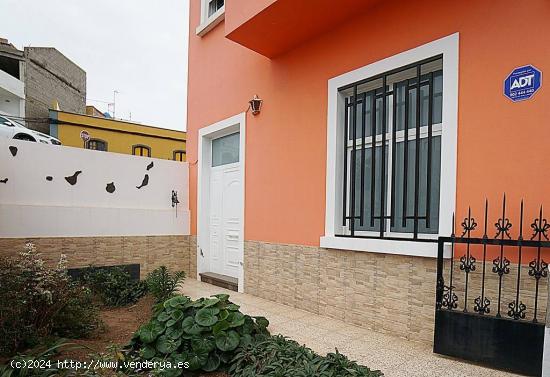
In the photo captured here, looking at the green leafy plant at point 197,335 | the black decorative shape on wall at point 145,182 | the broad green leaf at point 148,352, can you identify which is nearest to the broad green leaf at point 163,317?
the green leafy plant at point 197,335

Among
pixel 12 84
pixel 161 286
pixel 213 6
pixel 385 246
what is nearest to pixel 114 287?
pixel 161 286

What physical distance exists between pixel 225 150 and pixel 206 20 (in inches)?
102

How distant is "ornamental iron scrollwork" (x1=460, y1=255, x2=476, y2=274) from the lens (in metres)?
2.71

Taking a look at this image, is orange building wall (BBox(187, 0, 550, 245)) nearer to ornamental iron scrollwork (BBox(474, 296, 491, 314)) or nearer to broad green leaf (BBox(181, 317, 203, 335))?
ornamental iron scrollwork (BBox(474, 296, 491, 314))

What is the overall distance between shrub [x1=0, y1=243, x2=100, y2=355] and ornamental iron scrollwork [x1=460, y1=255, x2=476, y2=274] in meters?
3.60

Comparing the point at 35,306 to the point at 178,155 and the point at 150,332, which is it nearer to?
the point at 150,332

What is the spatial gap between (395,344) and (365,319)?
0.48 m

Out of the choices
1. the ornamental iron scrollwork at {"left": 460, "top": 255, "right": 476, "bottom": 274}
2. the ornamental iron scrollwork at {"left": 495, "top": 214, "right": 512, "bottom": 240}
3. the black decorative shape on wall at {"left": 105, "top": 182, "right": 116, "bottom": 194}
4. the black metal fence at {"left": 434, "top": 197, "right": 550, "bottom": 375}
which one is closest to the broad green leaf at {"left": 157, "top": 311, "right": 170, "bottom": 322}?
the black metal fence at {"left": 434, "top": 197, "right": 550, "bottom": 375}

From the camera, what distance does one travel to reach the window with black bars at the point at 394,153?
320cm

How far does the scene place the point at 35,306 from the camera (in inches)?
120

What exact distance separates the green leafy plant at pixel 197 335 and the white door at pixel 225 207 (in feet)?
7.84

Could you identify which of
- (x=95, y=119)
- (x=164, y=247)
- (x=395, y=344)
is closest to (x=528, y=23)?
(x=395, y=344)

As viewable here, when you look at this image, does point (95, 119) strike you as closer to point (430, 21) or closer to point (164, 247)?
point (164, 247)

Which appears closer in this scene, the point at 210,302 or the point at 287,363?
the point at 287,363
